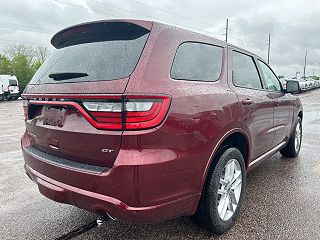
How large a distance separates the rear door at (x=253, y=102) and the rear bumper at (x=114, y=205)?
1.09m

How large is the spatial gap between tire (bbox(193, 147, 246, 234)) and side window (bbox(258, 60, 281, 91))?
1.46 metres

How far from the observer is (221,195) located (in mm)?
2629

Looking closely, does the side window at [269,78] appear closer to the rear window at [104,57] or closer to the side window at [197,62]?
the side window at [197,62]

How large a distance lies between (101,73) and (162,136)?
65 cm

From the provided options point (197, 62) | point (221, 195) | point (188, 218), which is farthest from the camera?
point (188, 218)

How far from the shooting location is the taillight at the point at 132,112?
1883mm

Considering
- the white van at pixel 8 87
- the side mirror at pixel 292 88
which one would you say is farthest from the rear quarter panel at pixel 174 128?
the white van at pixel 8 87

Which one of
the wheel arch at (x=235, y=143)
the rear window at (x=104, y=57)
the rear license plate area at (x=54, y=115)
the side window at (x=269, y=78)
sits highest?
the rear window at (x=104, y=57)

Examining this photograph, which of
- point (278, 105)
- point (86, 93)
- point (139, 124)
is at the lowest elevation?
point (278, 105)

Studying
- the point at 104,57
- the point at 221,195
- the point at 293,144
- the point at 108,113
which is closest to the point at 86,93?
the point at 108,113

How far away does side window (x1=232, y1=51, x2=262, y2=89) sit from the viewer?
2965 mm

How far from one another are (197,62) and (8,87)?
2704 cm

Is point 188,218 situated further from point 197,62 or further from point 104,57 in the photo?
point 104,57

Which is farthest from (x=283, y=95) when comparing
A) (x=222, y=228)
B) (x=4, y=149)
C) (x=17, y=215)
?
(x=4, y=149)
